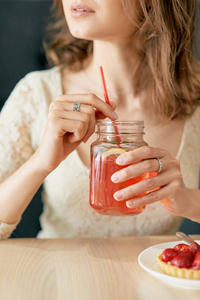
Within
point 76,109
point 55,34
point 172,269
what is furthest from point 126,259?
point 55,34

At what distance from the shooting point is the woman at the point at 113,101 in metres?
1.40

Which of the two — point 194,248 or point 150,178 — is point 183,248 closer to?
point 194,248

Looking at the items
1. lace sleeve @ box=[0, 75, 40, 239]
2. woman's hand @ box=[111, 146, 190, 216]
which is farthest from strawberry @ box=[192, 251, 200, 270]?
lace sleeve @ box=[0, 75, 40, 239]

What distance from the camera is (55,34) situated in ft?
6.45

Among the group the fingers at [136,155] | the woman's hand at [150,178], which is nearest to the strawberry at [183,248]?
the woman's hand at [150,178]

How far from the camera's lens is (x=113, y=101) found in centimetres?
170

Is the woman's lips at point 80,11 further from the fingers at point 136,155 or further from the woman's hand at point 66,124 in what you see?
the fingers at point 136,155

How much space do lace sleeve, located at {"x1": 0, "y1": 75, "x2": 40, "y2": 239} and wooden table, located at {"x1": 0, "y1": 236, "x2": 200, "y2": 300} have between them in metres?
0.33

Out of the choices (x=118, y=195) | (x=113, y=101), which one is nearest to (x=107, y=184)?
(x=118, y=195)

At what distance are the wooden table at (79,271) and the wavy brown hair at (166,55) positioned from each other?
0.60 metres

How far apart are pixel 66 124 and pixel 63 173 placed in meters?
0.49

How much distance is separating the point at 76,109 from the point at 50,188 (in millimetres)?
567

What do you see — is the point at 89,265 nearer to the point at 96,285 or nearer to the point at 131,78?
the point at 96,285

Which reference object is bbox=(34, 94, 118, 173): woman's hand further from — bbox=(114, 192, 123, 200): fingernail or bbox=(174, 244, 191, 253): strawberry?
bbox=(174, 244, 191, 253): strawberry
